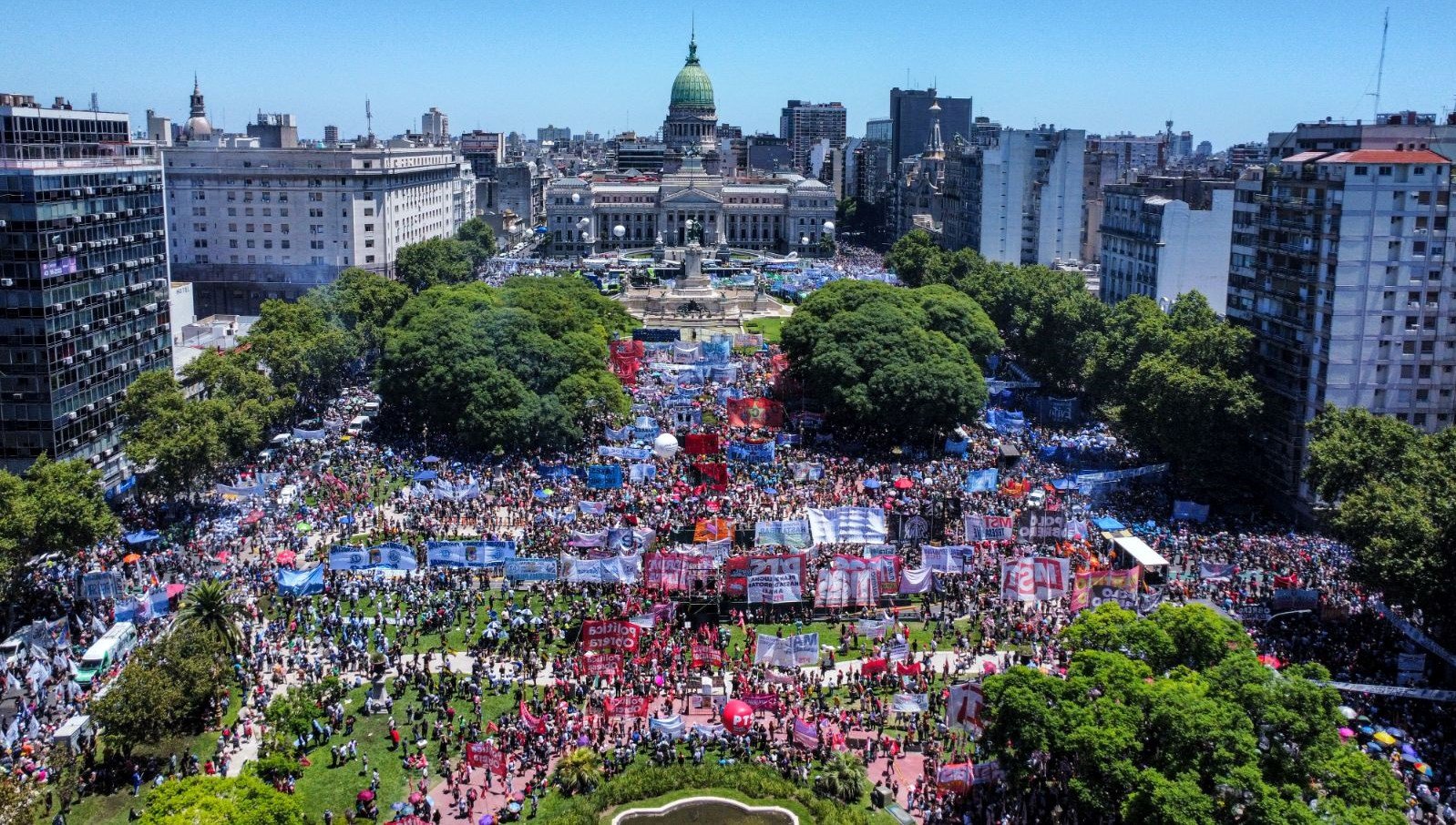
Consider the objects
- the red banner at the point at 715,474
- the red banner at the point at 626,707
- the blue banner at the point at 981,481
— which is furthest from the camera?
the red banner at the point at 715,474

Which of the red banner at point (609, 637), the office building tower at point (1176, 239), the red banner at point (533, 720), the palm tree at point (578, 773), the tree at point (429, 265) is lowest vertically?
the palm tree at point (578, 773)

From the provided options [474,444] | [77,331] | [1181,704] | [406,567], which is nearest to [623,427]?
[474,444]

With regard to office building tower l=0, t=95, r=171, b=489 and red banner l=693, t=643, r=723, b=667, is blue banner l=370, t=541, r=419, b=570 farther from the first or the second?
office building tower l=0, t=95, r=171, b=489

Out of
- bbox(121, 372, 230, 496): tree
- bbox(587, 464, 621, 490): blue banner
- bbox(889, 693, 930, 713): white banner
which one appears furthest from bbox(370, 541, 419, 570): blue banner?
bbox(889, 693, 930, 713): white banner

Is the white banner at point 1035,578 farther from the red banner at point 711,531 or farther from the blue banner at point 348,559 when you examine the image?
the blue banner at point 348,559

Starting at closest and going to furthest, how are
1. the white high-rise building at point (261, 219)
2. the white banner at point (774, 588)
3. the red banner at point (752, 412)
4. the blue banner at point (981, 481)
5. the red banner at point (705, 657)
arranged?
the red banner at point (705, 657), the white banner at point (774, 588), the blue banner at point (981, 481), the red banner at point (752, 412), the white high-rise building at point (261, 219)

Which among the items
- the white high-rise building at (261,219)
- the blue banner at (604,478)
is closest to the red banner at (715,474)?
the blue banner at (604,478)

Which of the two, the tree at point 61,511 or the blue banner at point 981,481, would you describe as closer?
the tree at point 61,511

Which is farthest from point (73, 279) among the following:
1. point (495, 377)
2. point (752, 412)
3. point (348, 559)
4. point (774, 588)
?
point (752, 412)
